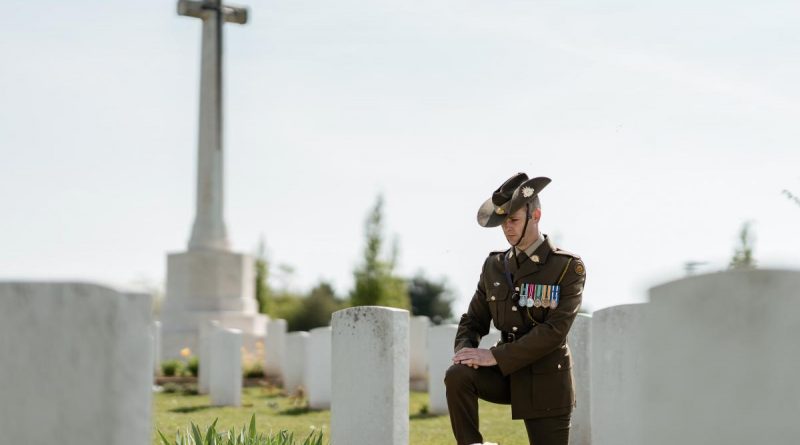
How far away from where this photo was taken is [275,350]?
53.2ft

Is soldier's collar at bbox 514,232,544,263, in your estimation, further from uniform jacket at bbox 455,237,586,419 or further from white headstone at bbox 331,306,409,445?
white headstone at bbox 331,306,409,445

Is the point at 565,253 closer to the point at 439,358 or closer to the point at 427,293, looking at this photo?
the point at 439,358

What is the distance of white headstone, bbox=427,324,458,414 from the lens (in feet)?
34.0

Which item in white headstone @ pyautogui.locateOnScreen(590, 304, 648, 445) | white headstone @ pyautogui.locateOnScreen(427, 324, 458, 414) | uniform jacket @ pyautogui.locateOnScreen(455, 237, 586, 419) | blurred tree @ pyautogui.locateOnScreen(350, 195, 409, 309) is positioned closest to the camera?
uniform jacket @ pyautogui.locateOnScreen(455, 237, 586, 419)

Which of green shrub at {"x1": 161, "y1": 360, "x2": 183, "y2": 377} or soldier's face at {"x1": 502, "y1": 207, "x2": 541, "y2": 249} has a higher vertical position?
soldier's face at {"x1": 502, "y1": 207, "x2": 541, "y2": 249}

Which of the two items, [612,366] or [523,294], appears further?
[612,366]

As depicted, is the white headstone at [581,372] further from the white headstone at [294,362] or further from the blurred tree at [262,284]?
the blurred tree at [262,284]

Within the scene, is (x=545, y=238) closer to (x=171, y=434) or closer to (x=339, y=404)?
(x=339, y=404)

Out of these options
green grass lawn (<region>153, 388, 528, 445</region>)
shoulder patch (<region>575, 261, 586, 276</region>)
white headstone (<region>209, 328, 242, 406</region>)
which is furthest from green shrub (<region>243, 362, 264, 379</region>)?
shoulder patch (<region>575, 261, 586, 276</region>)

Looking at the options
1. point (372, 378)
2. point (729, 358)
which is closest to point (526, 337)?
point (372, 378)

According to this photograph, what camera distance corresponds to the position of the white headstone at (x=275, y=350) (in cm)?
1611

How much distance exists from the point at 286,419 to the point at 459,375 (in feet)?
18.0

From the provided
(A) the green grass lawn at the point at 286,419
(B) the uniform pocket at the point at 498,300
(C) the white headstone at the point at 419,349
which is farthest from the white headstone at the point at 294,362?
(B) the uniform pocket at the point at 498,300

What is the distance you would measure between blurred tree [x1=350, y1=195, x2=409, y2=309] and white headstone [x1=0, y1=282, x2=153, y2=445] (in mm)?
22229
